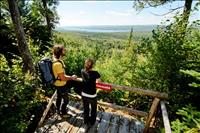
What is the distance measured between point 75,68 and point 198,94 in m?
9.04

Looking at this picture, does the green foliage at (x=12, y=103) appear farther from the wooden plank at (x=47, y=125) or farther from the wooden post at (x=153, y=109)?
the wooden post at (x=153, y=109)

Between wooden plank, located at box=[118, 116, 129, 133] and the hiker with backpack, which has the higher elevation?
the hiker with backpack

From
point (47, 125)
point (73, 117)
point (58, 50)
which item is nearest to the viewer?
point (58, 50)

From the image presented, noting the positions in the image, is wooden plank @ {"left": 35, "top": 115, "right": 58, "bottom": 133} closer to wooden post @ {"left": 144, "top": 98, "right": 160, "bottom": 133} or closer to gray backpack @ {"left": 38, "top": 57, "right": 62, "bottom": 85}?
gray backpack @ {"left": 38, "top": 57, "right": 62, "bottom": 85}

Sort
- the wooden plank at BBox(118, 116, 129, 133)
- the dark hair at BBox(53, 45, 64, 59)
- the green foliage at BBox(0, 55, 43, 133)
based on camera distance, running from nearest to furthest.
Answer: the green foliage at BBox(0, 55, 43, 133) → the dark hair at BBox(53, 45, 64, 59) → the wooden plank at BBox(118, 116, 129, 133)

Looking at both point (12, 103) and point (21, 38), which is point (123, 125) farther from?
point (21, 38)

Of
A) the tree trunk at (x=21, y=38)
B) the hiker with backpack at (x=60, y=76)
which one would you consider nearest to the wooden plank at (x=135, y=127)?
the hiker with backpack at (x=60, y=76)

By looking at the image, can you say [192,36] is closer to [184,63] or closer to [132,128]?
[184,63]

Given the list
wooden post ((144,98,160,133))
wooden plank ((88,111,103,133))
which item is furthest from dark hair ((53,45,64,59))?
wooden post ((144,98,160,133))

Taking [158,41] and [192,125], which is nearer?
[192,125]

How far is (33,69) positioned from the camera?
10008 millimetres

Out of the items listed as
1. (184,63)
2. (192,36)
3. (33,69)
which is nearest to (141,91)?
(184,63)

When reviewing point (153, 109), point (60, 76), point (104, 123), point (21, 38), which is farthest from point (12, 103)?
point (21, 38)

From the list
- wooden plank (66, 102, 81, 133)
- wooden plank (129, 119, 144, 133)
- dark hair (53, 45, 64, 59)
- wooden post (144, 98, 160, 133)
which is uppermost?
dark hair (53, 45, 64, 59)
